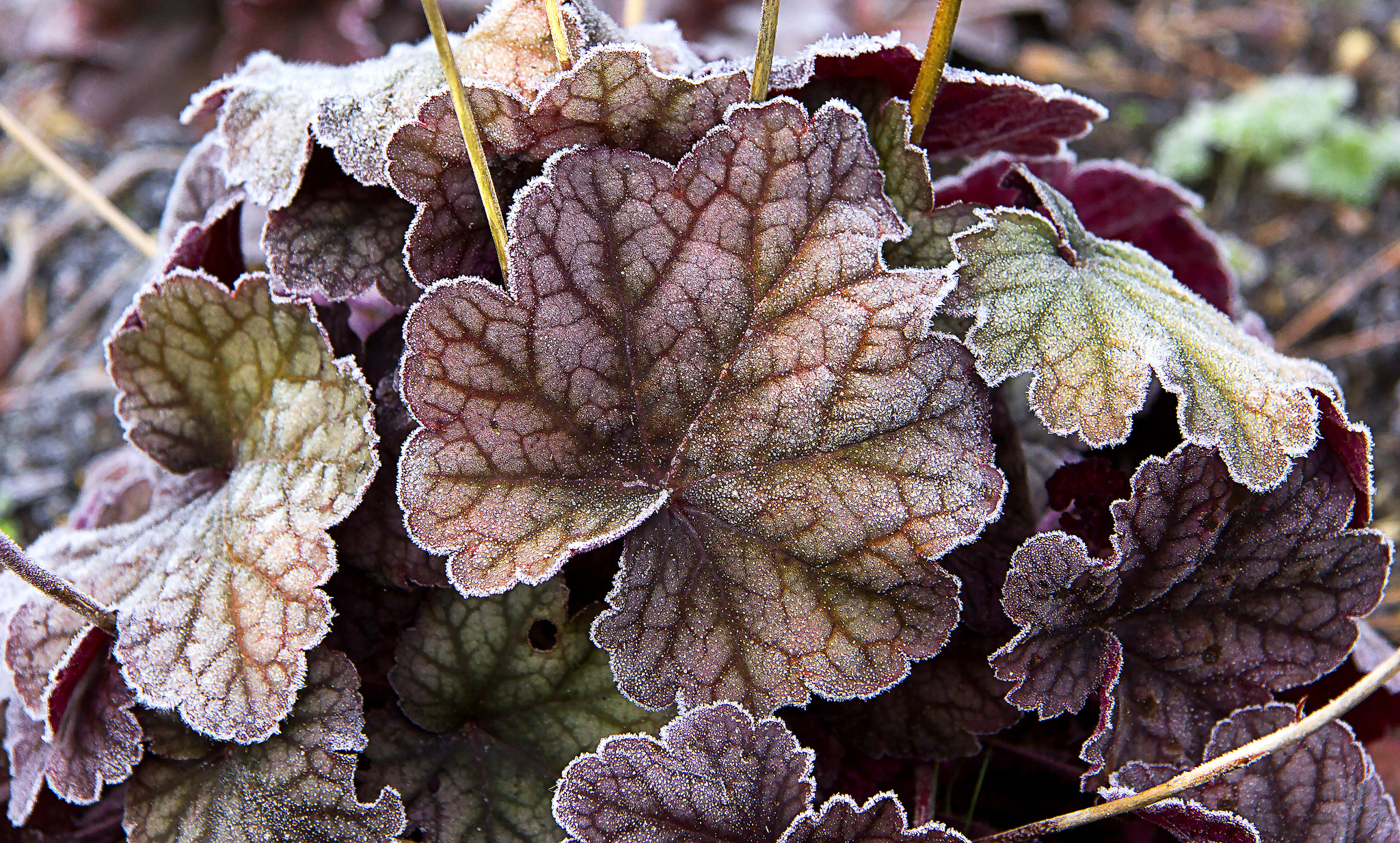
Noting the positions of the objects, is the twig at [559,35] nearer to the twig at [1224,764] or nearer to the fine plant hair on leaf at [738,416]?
the fine plant hair on leaf at [738,416]

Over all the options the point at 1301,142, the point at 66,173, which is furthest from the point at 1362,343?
the point at 66,173

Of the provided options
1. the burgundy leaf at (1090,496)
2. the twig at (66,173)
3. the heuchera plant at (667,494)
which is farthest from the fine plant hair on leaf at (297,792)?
the twig at (66,173)

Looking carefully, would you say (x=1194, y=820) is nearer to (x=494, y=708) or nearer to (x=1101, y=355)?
(x=1101, y=355)

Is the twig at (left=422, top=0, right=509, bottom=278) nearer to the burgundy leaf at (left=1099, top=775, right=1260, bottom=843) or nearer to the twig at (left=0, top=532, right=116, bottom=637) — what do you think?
the twig at (left=0, top=532, right=116, bottom=637)

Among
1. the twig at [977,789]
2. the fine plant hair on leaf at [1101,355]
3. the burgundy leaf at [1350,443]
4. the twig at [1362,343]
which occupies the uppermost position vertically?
the fine plant hair on leaf at [1101,355]

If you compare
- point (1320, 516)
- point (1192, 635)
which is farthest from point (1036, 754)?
point (1320, 516)
